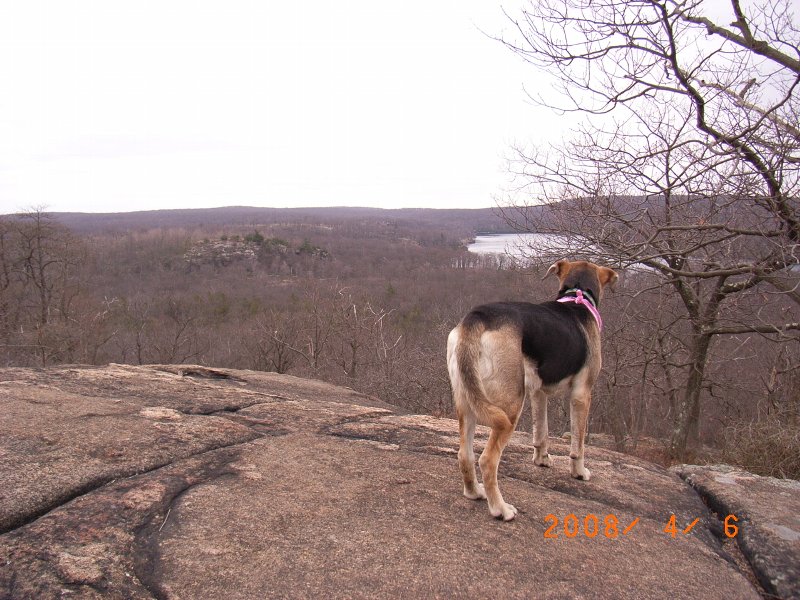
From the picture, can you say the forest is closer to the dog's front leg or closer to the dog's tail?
the dog's front leg

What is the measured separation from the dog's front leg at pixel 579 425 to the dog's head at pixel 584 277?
3.35 feet

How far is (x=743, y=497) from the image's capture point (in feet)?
15.5

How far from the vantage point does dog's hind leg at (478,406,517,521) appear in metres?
3.66

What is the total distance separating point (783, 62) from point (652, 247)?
303cm

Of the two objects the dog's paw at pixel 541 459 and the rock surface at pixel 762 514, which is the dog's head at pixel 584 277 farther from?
the rock surface at pixel 762 514

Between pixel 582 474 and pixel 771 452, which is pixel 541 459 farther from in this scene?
pixel 771 452

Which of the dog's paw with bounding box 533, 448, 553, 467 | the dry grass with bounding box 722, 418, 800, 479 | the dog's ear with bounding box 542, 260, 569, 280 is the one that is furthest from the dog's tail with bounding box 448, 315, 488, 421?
the dry grass with bounding box 722, 418, 800, 479

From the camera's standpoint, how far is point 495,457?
12.4ft

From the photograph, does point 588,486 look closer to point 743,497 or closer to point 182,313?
point 743,497

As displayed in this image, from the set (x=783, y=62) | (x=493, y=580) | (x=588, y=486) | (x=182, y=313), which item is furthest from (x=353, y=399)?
(x=182, y=313)

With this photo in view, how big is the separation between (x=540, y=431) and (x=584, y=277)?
1584 millimetres

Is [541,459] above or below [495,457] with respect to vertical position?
below
